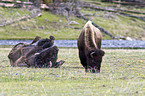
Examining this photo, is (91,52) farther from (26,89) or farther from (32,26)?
(32,26)

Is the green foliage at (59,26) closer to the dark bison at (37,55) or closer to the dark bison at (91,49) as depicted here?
the dark bison at (37,55)

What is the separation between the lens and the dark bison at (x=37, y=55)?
16.0 metres

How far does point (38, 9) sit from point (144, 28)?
2687 inches

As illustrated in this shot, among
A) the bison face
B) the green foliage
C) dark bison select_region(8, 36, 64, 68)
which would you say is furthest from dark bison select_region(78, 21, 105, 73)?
the green foliage

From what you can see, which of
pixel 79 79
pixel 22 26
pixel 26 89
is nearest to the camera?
pixel 26 89

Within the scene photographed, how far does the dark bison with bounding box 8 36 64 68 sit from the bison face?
3843mm

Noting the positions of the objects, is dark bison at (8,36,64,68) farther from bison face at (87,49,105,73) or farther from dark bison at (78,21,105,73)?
bison face at (87,49,105,73)

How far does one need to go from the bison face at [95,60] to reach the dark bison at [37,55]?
384 centimetres

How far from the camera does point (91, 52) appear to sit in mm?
12477

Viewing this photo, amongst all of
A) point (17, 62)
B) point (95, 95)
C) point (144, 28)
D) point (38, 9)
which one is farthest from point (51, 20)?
point (95, 95)

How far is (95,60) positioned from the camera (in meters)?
12.5

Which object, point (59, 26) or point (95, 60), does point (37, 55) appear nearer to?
point (95, 60)

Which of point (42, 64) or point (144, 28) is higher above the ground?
point (42, 64)

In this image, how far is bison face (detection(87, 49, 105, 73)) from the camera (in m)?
12.2
